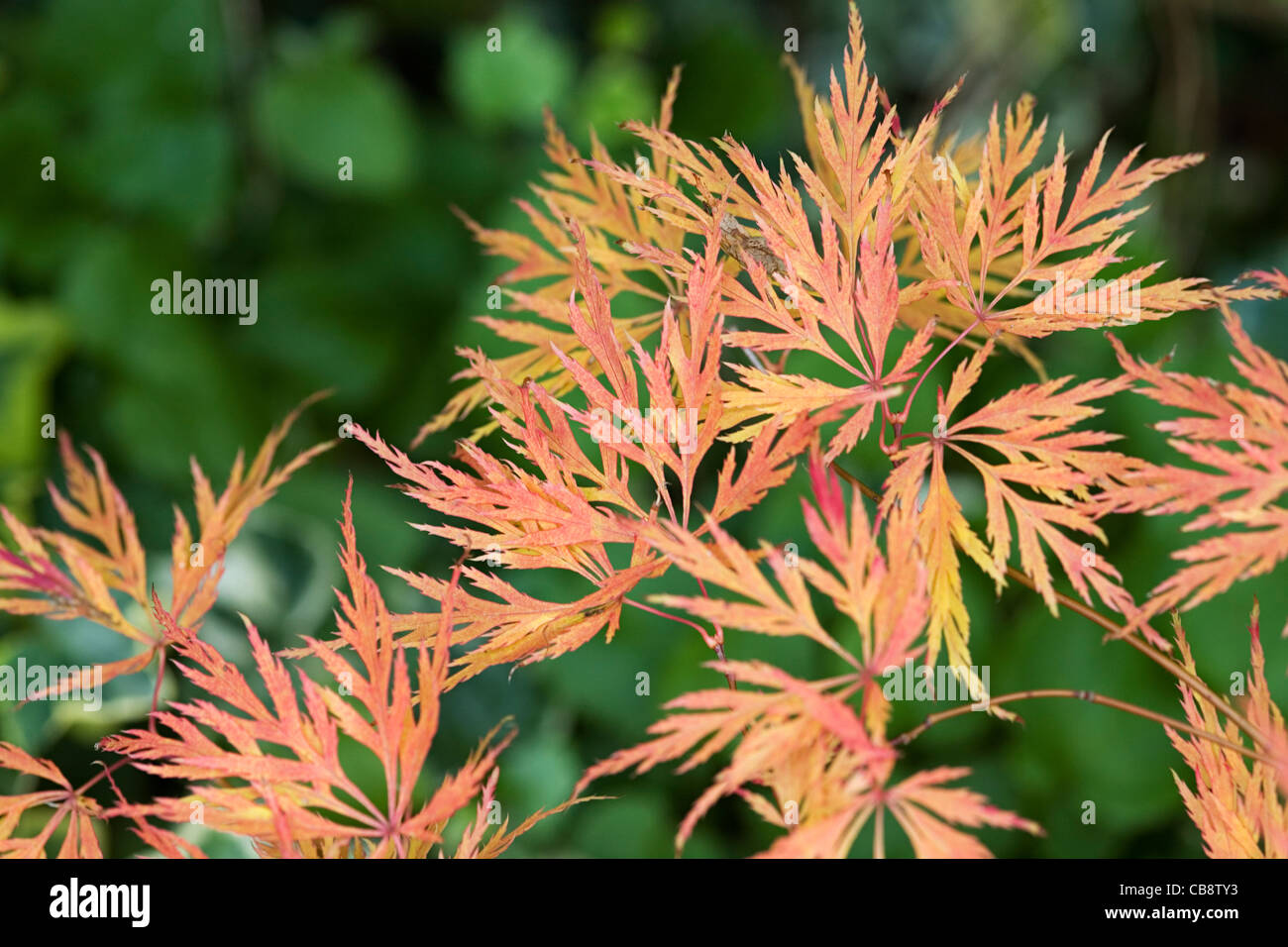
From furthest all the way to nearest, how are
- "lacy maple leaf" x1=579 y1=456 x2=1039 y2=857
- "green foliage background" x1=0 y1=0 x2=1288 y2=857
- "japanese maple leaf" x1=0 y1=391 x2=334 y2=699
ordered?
"green foliage background" x1=0 y1=0 x2=1288 y2=857 < "japanese maple leaf" x1=0 y1=391 x2=334 y2=699 < "lacy maple leaf" x1=579 y1=456 x2=1039 y2=857

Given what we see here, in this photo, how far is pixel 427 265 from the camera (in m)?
1.27

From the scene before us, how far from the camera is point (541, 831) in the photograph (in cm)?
96

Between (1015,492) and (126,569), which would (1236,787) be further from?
(126,569)

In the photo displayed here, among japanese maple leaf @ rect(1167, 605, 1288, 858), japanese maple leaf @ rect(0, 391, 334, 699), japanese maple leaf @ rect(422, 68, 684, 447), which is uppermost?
japanese maple leaf @ rect(422, 68, 684, 447)

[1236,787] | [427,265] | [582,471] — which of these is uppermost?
[427,265]

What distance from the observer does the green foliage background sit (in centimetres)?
96

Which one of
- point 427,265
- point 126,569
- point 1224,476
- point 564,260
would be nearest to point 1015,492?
point 1224,476

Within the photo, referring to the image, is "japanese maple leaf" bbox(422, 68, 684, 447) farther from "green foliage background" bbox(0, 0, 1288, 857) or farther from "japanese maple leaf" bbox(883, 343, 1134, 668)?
"green foliage background" bbox(0, 0, 1288, 857)

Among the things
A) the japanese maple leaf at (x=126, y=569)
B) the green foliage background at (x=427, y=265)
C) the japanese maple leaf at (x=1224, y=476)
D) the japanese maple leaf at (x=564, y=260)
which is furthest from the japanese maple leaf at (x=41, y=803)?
the green foliage background at (x=427, y=265)

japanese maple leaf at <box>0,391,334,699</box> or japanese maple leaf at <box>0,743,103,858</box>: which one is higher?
japanese maple leaf at <box>0,391,334,699</box>

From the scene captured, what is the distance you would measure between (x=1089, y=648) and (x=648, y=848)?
1.46ft

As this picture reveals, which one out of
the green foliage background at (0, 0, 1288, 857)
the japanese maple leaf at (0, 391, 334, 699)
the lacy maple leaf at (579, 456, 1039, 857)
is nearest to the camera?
the lacy maple leaf at (579, 456, 1039, 857)

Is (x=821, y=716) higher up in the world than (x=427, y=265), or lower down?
lower down

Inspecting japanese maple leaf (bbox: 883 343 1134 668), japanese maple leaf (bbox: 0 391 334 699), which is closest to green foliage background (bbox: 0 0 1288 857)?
japanese maple leaf (bbox: 0 391 334 699)
